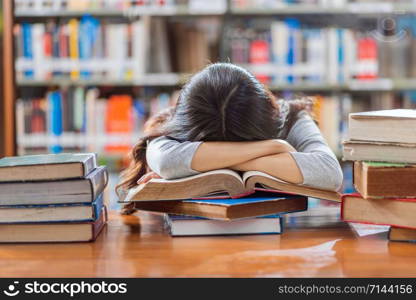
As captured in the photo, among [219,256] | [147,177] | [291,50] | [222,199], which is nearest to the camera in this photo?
[219,256]

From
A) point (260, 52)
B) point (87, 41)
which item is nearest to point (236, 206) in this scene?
point (260, 52)

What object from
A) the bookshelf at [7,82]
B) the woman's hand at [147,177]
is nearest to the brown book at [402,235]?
the woman's hand at [147,177]

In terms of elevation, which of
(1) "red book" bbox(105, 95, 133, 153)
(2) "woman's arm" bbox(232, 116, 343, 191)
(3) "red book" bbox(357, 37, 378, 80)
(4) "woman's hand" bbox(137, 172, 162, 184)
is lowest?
(1) "red book" bbox(105, 95, 133, 153)

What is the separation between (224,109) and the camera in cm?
112

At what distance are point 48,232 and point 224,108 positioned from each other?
0.33 meters

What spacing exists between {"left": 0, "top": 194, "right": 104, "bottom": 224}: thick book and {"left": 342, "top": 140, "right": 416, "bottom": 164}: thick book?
396 millimetres

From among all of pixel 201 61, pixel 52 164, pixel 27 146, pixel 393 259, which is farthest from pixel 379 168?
pixel 27 146

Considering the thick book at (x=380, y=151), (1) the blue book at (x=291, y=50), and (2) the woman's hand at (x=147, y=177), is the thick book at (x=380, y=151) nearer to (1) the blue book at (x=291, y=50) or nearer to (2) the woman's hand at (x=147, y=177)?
(2) the woman's hand at (x=147, y=177)

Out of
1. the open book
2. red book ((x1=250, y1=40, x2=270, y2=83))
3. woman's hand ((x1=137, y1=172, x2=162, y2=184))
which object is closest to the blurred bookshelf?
red book ((x1=250, y1=40, x2=270, y2=83))

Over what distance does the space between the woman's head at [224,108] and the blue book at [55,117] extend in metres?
2.09

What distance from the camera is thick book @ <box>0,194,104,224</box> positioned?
1.05 m

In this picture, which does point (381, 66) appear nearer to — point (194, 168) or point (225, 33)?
point (225, 33)

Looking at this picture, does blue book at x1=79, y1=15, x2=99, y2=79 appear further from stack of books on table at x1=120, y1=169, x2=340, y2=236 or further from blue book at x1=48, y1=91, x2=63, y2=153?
stack of books on table at x1=120, y1=169, x2=340, y2=236

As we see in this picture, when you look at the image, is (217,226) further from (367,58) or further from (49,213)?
(367,58)
